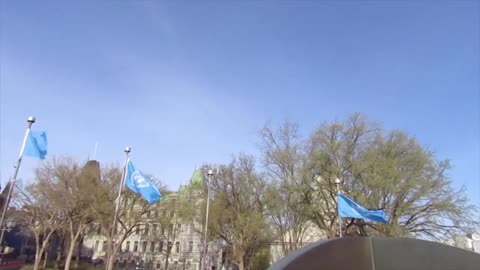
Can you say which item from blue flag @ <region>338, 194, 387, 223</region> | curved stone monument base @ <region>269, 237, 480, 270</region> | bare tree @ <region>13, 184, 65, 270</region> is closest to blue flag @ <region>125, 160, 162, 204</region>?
blue flag @ <region>338, 194, 387, 223</region>

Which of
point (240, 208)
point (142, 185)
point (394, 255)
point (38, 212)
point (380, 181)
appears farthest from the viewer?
point (38, 212)

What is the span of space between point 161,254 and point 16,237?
129 feet

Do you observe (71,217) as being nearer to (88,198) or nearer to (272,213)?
(88,198)

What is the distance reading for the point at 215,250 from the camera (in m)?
54.1

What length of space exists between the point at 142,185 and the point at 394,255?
1353cm

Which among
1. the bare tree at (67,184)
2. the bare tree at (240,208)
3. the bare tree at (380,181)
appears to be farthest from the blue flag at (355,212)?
the bare tree at (67,184)

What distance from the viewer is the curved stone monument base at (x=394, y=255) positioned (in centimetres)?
859

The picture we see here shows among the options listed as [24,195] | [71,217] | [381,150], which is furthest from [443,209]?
[24,195]

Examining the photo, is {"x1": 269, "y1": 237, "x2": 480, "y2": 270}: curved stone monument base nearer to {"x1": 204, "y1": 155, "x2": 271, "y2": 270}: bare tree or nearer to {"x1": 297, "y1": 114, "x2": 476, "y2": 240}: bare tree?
{"x1": 297, "y1": 114, "x2": 476, "y2": 240}: bare tree

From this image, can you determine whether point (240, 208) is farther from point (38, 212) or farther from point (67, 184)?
point (38, 212)

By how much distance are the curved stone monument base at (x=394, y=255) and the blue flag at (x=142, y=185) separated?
39.9 ft

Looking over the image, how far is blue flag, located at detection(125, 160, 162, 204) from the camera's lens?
19000mm

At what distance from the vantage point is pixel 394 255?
899 centimetres

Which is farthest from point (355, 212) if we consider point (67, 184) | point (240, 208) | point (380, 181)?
point (67, 184)
